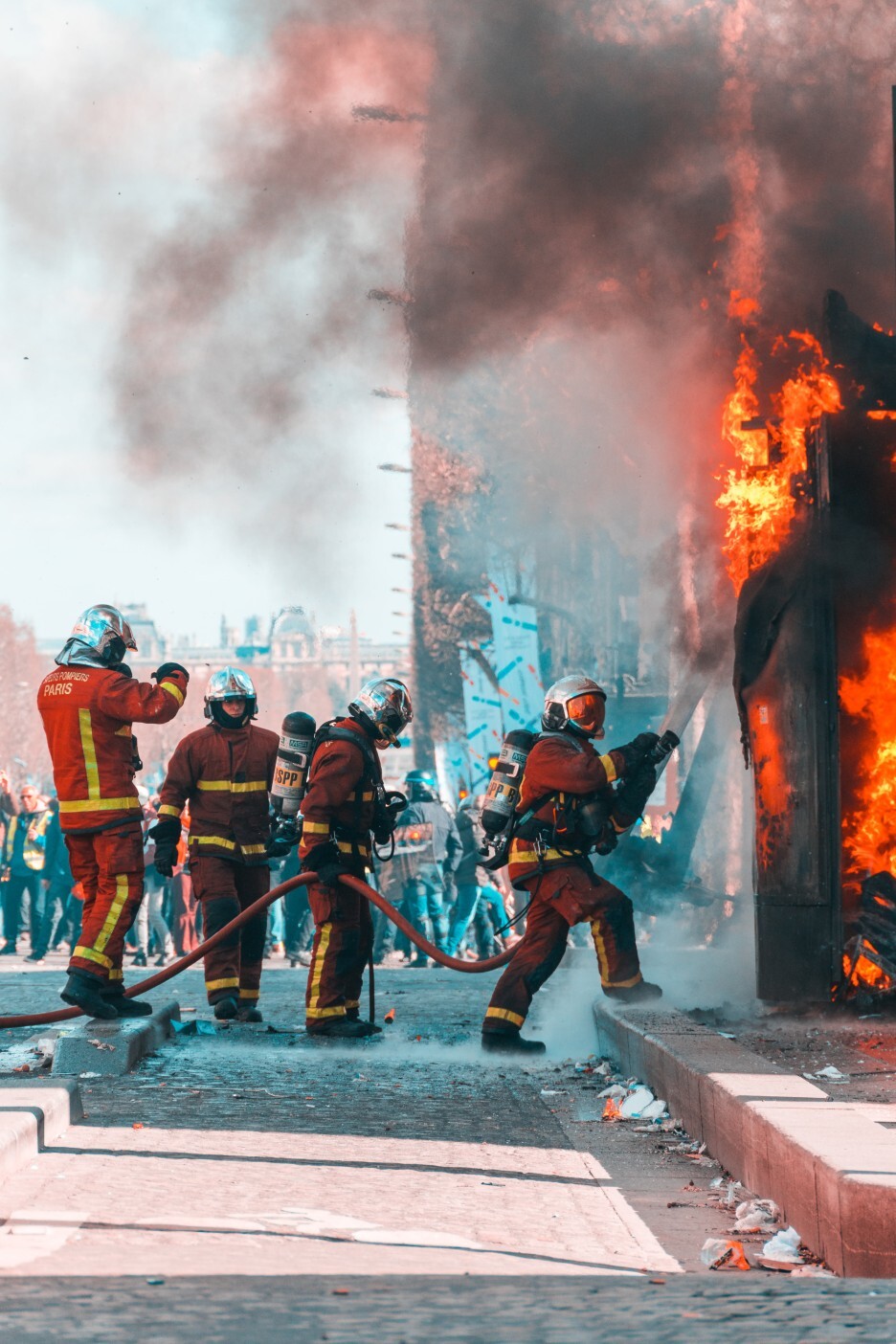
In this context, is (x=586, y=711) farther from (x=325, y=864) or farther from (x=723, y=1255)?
(x=723, y=1255)

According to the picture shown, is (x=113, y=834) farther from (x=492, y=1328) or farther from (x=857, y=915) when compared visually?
(x=492, y=1328)

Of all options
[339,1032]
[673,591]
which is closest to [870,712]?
[339,1032]

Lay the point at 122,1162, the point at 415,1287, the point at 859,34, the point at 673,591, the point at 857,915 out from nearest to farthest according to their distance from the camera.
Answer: the point at 415,1287 → the point at 122,1162 → the point at 857,915 → the point at 859,34 → the point at 673,591

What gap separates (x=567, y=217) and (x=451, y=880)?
8182 mm

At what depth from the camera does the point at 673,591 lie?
63.6 feet

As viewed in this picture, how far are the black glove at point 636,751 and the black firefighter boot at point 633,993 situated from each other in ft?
3.36

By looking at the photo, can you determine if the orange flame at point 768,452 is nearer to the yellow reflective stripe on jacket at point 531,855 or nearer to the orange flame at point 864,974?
the yellow reflective stripe on jacket at point 531,855

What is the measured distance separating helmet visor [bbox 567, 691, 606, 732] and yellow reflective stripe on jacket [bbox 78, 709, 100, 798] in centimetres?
226

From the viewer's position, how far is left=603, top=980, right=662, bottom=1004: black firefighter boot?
8961 millimetres

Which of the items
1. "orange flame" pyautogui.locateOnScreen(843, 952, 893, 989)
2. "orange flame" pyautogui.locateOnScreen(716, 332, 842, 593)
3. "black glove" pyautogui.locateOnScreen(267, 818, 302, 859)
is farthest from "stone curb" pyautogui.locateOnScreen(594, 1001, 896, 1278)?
"black glove" pyautogui.locateOnScreen(267, 818, 302, 859)

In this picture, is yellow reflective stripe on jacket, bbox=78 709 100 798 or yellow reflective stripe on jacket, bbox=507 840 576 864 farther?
yellow reflective stripe on jacket, bbox=507 840 576 864

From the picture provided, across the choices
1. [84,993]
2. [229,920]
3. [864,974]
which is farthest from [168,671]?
[864,974]

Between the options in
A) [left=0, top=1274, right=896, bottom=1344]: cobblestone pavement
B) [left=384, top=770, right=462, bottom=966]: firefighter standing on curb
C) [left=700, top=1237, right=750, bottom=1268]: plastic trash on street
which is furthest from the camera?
[left=384, top=770, right=462, bottom=966]: firefighter standing on curb

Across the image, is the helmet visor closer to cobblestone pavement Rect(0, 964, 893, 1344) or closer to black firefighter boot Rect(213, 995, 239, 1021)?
cobblestone pavement Rect(0, 964, 893, 1344)
